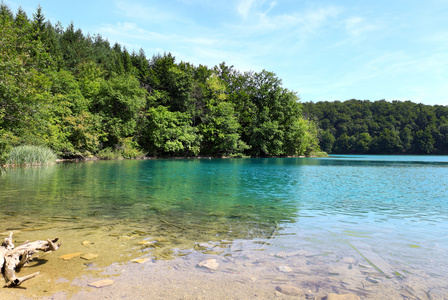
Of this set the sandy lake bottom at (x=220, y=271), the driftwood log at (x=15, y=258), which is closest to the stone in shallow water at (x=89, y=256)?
the sandy lake bottom at (x=220, y=271)

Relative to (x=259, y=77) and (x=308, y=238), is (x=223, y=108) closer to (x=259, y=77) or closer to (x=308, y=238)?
(x=259, y=77)

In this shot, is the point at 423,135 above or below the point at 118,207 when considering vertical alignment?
above

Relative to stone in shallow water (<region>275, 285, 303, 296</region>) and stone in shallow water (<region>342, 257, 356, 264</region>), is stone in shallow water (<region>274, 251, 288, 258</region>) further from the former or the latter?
stone in shallow water (<region>275, 285, 303, 296</region>)

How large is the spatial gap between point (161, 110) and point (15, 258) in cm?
4673

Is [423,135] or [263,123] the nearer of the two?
[263,123]

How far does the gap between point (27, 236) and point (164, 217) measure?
3088mm

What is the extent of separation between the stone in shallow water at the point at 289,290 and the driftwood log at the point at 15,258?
3192 millimetres

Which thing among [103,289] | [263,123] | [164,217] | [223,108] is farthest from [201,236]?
[263,123]

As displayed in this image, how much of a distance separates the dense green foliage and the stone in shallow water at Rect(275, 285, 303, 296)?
30372 millimetres

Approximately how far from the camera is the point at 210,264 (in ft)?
13.7

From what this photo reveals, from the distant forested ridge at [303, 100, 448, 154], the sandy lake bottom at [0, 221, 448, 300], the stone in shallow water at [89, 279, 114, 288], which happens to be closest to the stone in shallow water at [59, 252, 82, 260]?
the sandy lake bottom at [0, 221, 448, 300]

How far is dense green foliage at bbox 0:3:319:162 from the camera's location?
3888 cm

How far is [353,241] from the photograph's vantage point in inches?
224

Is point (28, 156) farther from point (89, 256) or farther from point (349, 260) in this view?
point (349, 260)
